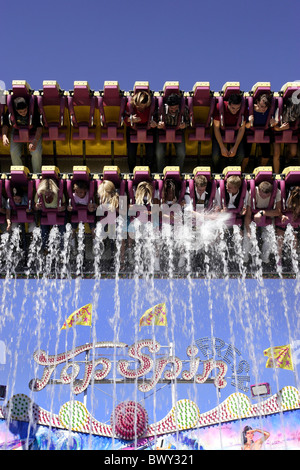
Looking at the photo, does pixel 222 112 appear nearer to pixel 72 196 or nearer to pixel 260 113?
pixel 260 113

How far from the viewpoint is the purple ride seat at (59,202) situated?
10055 mm

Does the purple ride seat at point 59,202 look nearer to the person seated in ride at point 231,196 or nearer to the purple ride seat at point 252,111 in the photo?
the person seated in ride at point 231,196

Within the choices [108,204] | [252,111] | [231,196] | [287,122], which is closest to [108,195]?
[108,204]

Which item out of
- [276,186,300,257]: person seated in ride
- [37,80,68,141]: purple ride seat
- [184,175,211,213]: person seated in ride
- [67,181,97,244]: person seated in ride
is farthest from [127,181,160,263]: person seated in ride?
[276,186,300,257]: person seated in ride

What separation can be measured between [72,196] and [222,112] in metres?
3.59

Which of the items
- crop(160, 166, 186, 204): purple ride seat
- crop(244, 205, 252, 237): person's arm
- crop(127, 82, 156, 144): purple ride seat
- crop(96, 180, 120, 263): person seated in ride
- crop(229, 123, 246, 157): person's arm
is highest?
crop(127, 82, 156, 144): purple ride seat

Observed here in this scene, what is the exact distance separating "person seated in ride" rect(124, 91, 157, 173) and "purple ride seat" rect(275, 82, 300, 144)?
8.66 feet

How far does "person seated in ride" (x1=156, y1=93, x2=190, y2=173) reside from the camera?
1047 cm

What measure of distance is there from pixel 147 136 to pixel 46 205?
2.63m

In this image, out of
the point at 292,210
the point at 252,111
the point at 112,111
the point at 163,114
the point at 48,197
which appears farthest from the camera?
the point at 112,111

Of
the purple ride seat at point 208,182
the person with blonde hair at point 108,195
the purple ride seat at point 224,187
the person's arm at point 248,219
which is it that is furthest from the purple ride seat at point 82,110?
the person's arm at point 248,219

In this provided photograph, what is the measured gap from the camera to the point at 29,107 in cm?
1061

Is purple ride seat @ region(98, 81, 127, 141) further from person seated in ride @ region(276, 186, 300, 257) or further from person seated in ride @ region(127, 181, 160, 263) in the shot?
person seated in ride @ region(276, 186, 300, 257)
